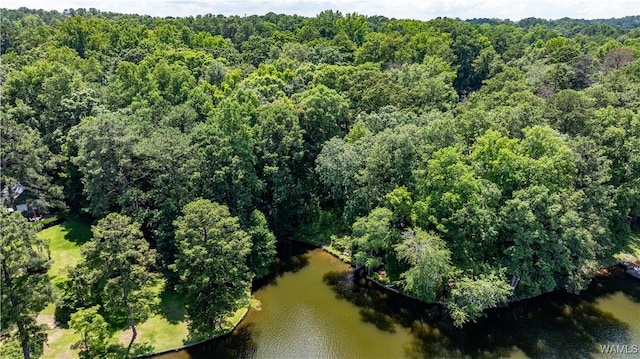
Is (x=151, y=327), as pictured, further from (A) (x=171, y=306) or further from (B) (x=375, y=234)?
(B) (x=375, y=234)

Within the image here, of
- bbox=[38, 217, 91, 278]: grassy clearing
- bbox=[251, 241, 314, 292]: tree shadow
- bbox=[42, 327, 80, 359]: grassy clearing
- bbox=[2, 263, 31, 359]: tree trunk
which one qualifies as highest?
bbox=[2, 263, 31, 359]: tree trunk

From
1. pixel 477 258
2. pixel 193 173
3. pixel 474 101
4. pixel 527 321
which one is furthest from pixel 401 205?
pixel 474 101

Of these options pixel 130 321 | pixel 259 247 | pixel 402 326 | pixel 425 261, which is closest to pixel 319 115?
pixel 259 247

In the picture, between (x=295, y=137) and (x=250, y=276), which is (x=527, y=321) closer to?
(x=250, y=276)

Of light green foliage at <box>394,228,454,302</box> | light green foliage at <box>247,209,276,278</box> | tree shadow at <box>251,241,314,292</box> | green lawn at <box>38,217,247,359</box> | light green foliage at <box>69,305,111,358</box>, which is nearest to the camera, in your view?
light green foliage at <box>69,305,111,358</box>

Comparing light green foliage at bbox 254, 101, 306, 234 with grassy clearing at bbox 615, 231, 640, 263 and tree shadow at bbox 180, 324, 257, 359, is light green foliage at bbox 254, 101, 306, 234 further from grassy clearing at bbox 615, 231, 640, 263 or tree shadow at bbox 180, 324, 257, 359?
grassy clearing at bbox 615, 231, 640, 263

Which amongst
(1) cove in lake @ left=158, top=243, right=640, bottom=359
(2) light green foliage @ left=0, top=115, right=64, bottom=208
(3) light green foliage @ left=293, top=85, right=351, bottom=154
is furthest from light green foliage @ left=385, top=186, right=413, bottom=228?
(2) light green foliage @ left=0, top=115, right=64, bottom=208
